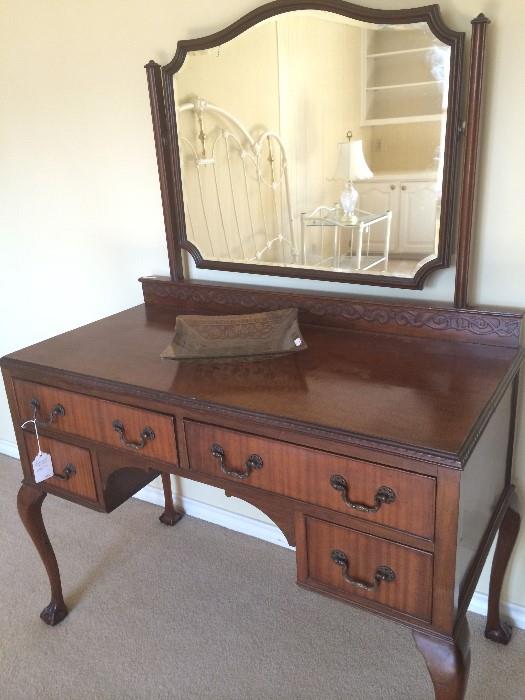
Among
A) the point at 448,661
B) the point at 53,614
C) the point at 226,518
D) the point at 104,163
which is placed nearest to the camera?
the point at 448,661

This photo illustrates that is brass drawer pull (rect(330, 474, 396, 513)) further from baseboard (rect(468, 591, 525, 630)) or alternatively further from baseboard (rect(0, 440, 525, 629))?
baseboard (rect(0, 440, 525, 629))

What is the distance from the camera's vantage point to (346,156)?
4.39 feet

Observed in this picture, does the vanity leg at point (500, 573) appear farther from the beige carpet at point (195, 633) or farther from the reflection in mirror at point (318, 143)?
the reflection in mirror at point (318, 143)

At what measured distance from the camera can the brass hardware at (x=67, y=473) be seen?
1.43 meters

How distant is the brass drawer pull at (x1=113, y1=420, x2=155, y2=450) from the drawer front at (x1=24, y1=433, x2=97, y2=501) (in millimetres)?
153

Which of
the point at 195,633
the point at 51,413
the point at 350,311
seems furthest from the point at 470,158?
the point at 195,633

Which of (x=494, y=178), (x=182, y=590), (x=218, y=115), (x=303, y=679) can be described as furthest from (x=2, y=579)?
(x=494, y=178)

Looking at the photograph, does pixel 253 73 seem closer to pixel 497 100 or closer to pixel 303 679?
pixel 497 100

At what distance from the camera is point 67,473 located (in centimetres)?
145

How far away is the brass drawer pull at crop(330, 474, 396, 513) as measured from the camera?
97 cm

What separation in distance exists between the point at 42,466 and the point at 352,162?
105cm

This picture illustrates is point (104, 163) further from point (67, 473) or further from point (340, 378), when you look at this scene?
point (340, 378)

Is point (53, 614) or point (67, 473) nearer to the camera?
point (67, 473)

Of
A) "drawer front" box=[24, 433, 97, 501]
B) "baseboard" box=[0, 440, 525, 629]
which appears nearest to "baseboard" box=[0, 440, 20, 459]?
"baseboard" box=[0, 440, 525, 629]
